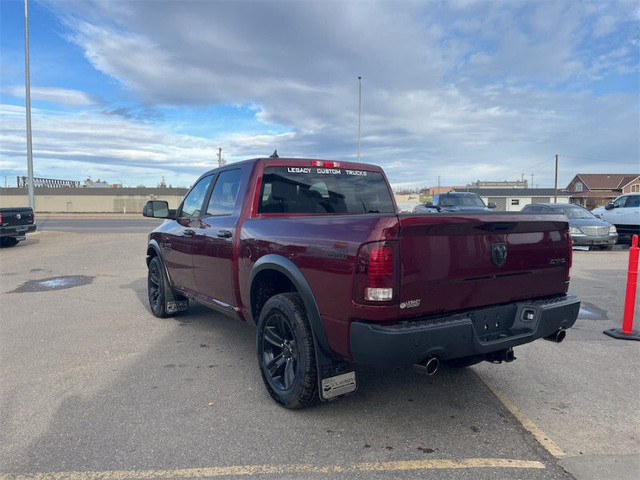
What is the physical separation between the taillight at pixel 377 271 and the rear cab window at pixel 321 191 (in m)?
1.73

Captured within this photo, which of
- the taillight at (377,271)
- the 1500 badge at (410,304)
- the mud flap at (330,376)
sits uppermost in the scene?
the taillight at (377,271)

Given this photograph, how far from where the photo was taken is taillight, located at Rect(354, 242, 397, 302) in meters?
2.78

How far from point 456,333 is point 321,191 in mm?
2169

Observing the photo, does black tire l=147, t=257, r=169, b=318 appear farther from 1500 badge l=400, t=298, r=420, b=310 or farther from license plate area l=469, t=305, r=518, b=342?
license plate area l=469, t=305, r=518, b=342

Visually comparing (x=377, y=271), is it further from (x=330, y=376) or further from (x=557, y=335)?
(x=557, y=335)

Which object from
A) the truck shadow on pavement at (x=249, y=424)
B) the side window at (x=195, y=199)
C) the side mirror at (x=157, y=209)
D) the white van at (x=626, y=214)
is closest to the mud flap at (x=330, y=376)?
the truck shadow on pavement at (x=249, y=424)

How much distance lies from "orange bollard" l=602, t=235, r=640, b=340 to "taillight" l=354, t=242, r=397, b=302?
12.8ft

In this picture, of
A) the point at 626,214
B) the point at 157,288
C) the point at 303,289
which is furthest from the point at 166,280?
the point at 626,214

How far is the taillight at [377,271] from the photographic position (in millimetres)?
2779

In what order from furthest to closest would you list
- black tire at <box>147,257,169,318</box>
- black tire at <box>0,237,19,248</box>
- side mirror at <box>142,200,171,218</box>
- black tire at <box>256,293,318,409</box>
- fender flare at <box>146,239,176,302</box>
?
black tire at <box>0,237,19,248</box>
black tire at <box>147,257,169,318</box>
fender flare at <box>146,239,176,302</box>
side mirror at <box>142,200,171,218</box>
black tire at <box>256,293,318,409</box>

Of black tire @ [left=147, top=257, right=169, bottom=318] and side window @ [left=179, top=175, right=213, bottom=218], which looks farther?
black tire @ [left=147, top=257, right=169, bottom=318]

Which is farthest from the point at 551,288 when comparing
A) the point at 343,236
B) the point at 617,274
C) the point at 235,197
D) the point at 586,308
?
the point at 617,274

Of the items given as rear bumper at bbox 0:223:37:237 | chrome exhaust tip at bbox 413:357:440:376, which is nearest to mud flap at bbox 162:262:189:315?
chrome exhaust tip at bbox 413:357:440:376

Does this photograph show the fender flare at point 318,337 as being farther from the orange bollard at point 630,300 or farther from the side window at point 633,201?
the side window at point 633,201
